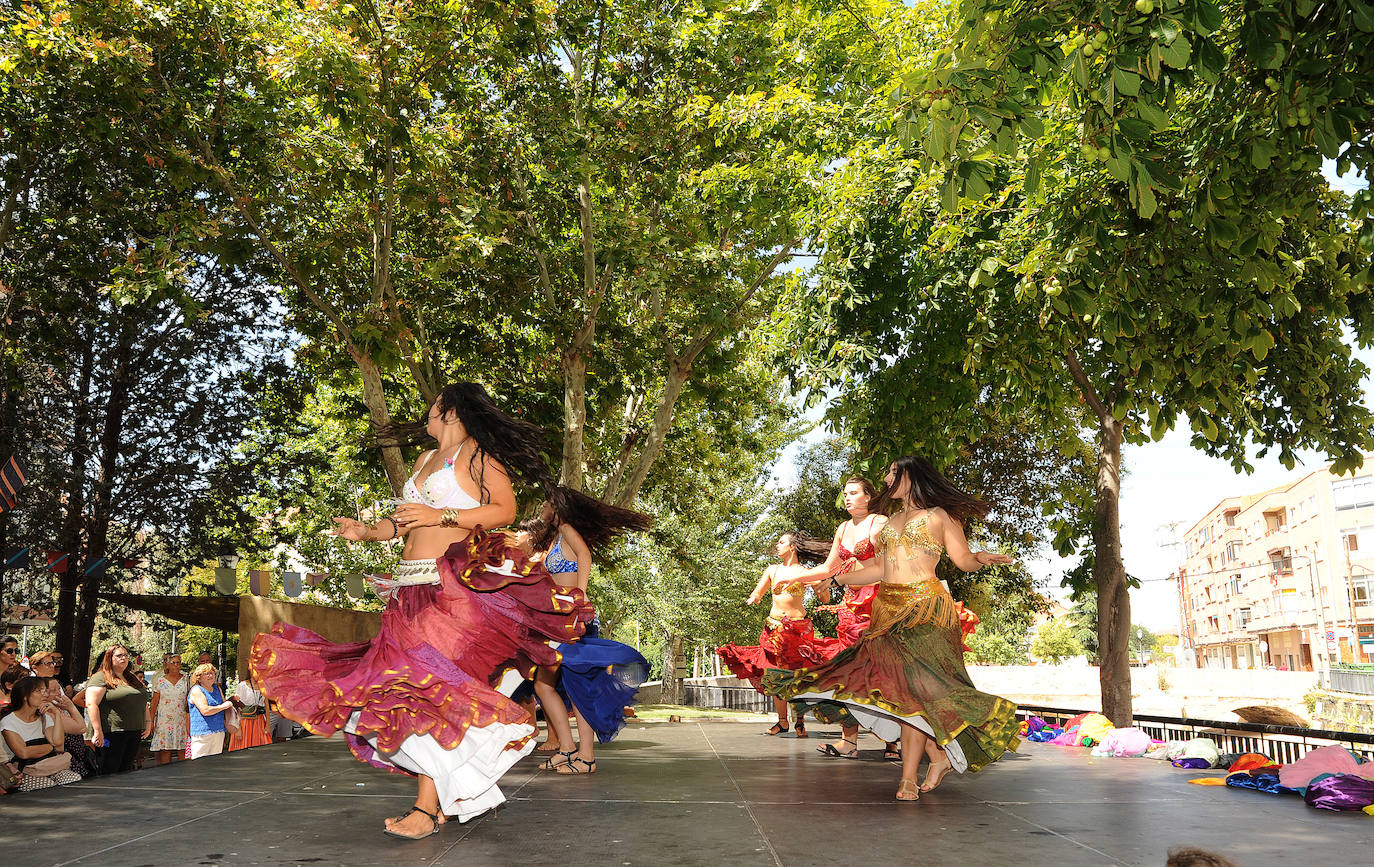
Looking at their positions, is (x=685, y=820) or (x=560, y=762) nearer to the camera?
(x=685, y=820)

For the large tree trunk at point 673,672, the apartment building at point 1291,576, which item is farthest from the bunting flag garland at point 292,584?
the apartment building at point 1291,576

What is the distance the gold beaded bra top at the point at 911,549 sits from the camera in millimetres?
6430

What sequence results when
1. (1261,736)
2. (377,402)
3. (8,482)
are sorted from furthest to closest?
(8,482)
(377,402)
(1261,736)

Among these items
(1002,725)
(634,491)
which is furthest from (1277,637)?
(1002,725)

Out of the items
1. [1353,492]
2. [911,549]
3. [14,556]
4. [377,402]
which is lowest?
[911,549]

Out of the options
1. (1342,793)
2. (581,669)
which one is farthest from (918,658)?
(581,669)

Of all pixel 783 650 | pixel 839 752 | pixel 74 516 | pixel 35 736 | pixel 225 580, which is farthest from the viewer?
pixel 74 516

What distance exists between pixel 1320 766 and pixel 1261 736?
3213 millimetres

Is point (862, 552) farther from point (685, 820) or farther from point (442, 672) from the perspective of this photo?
point (442, 672)

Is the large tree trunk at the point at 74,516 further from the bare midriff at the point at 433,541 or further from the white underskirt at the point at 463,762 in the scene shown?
the white underskirt at the point at 463,762

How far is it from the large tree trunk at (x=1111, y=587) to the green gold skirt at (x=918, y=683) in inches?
226

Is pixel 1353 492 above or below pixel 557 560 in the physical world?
above

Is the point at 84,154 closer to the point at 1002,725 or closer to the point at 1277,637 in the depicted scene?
the point at 1002,725

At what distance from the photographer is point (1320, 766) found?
5.76 metres
